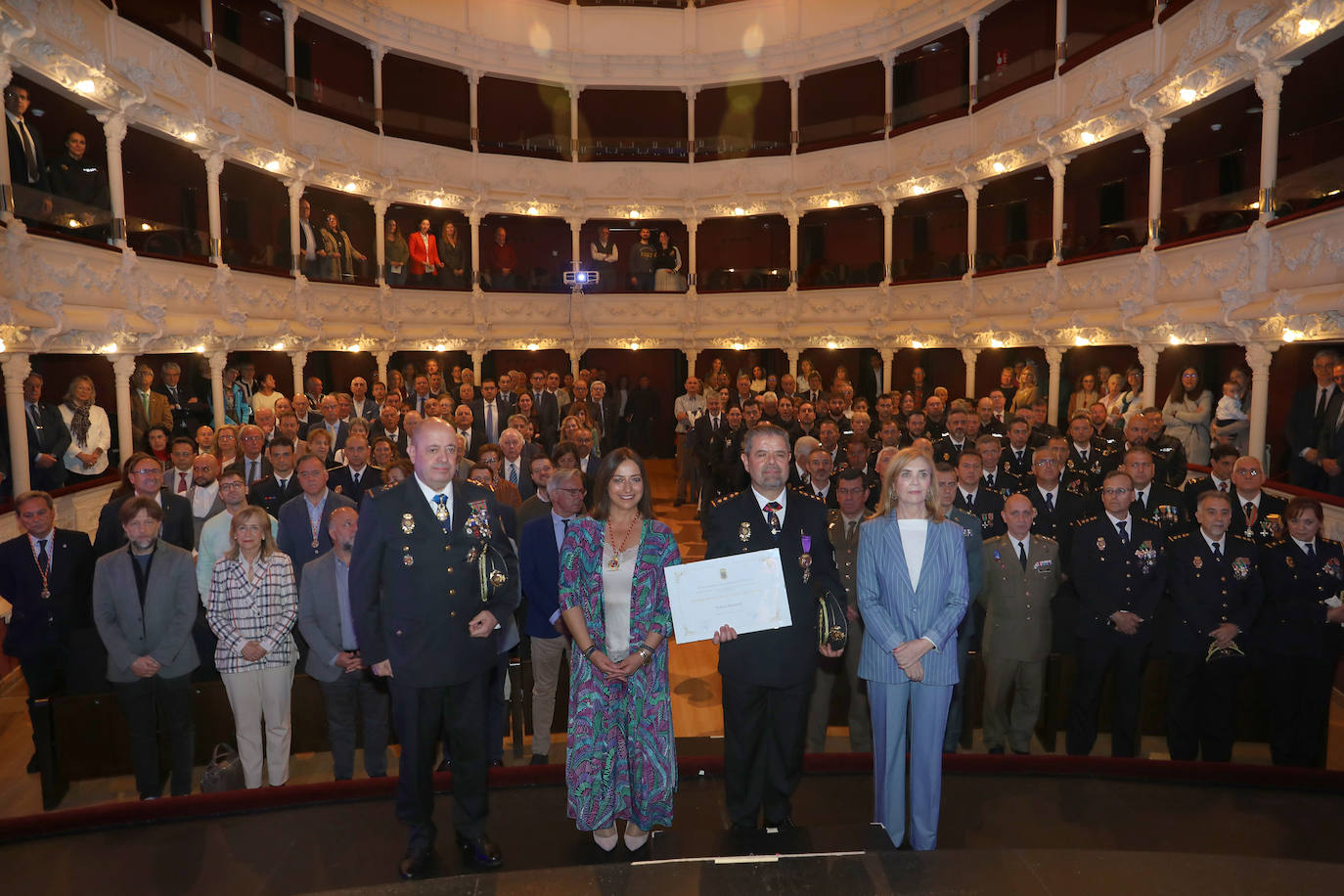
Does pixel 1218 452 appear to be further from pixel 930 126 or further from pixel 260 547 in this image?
pixel 930 126

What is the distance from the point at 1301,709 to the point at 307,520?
6.34 m

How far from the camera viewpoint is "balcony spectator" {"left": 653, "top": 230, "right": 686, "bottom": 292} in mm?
20734

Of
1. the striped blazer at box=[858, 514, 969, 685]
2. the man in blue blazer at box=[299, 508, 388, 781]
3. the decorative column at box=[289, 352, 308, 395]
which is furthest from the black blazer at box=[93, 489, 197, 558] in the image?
the decorative column at box=[289, 352, 308, 395]

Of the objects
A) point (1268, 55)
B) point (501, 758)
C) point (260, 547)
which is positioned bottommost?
→ point (501, 758)

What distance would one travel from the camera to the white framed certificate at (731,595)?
370 centimetres

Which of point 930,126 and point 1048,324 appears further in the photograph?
point 930,126

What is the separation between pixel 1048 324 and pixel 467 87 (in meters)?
14.4

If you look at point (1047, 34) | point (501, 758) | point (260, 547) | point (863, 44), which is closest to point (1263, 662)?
point (501, 758)

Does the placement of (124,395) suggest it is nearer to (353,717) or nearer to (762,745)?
(353,717)

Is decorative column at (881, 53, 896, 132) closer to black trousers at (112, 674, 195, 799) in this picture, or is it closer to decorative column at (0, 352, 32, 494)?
decorative column at (0, 352, 32, 494)

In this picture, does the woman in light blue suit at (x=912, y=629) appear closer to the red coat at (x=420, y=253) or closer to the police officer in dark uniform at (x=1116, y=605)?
the police officer in dark uniform at (x=1116, y=605)

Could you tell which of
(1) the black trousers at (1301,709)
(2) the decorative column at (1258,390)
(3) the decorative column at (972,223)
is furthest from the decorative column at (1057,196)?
(1) the black trousers at (1301,709)

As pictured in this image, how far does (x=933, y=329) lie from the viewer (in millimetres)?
17406

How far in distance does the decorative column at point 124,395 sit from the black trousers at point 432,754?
8654 millimetres
